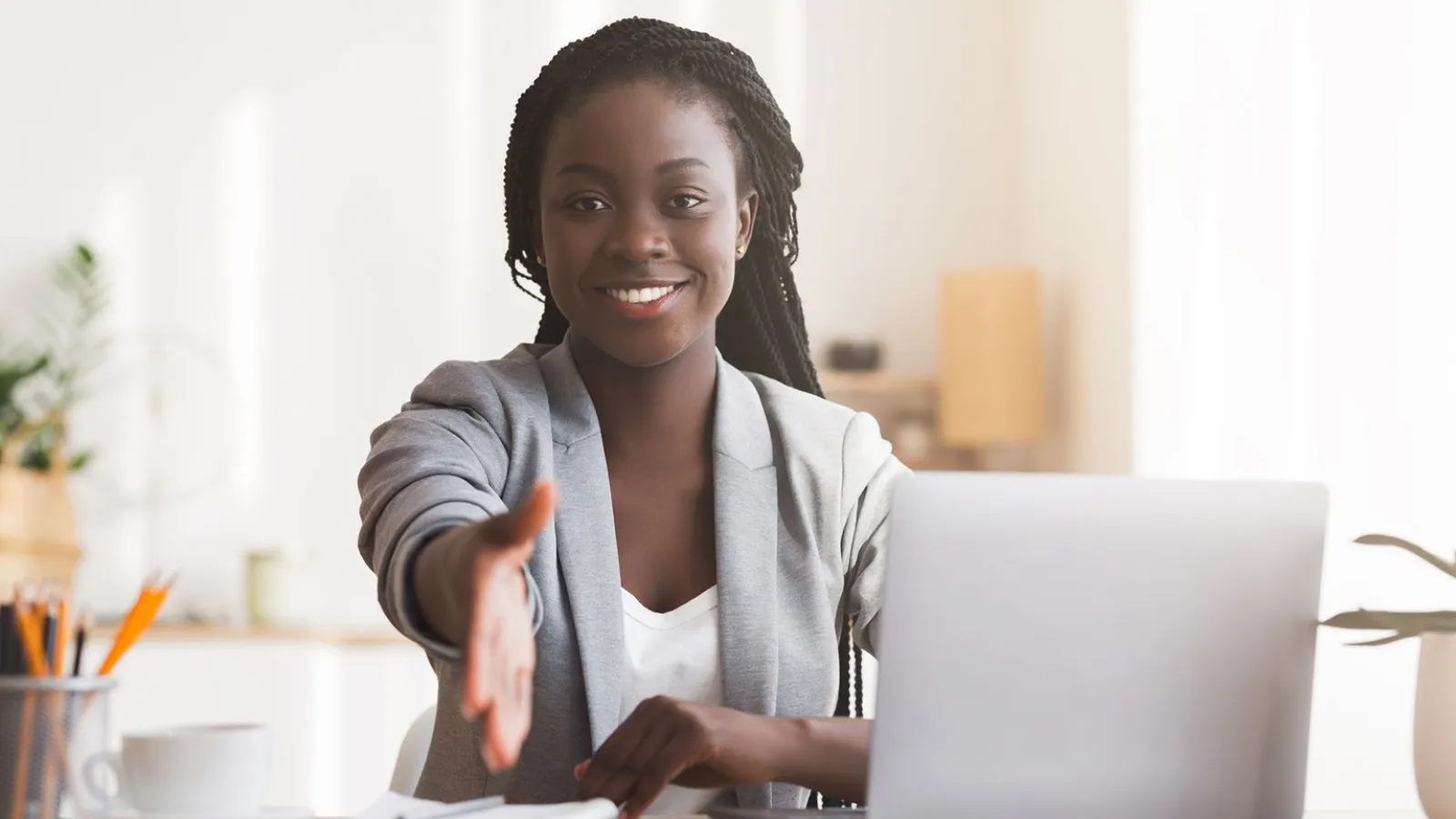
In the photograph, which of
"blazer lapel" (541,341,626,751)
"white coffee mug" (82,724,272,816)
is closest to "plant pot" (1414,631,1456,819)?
"blazer lapel" (541,341,626,751)

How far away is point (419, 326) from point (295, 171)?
465 mm

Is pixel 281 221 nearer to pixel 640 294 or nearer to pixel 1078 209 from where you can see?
pixel 1078 209

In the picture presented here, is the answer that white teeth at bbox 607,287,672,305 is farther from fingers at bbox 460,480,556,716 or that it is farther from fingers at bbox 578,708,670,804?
fingers at bbox 460,480,556,716

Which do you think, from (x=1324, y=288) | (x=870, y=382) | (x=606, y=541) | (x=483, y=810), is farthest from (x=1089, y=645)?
(x=870, y=382)

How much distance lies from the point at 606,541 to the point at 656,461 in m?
0.12

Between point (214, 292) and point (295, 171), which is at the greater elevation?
point (295, 171)

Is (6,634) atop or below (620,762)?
atop

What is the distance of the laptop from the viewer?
0.88 m

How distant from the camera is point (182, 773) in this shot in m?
0.89

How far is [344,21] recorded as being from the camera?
3434 mm

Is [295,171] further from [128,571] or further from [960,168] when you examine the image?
[960,168]

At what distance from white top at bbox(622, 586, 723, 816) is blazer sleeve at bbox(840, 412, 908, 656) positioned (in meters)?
0.15

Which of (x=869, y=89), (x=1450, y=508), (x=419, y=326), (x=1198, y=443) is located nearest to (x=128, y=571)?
(x=419, y=326)

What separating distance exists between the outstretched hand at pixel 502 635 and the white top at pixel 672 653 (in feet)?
1.74
